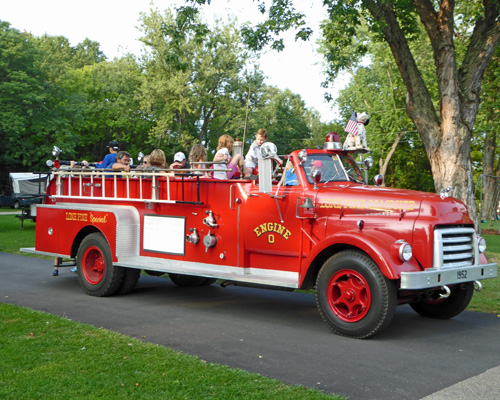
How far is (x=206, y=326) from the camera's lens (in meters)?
7.58

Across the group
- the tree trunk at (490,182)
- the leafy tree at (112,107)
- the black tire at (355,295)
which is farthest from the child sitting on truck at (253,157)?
the leafy tree at (112,107)

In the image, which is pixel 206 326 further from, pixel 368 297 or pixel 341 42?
pixel 341 42

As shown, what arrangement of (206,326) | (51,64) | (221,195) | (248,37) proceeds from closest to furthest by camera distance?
(206,326)
(221,195)
(248,37)
(51,64)

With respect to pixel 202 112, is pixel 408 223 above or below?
below

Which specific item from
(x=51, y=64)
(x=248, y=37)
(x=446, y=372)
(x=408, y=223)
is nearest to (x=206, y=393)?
(x=446, y=372)


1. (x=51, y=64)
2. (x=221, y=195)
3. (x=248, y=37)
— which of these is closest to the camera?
(x=221, y=195)

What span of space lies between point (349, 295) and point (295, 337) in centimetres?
78

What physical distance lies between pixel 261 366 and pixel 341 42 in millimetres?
12964

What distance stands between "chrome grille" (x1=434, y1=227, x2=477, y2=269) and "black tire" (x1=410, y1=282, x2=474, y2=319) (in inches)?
22.9

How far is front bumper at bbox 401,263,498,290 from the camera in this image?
21.6ft

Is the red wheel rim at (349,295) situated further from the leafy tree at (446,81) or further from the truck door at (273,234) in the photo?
the leafy tree at (446,81)

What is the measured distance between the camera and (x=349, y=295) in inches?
278

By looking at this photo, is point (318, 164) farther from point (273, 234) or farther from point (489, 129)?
A: point (489, 129)

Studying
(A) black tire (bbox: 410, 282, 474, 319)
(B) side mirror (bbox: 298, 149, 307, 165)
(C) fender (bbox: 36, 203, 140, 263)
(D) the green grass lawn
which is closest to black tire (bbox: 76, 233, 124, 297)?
(C) fender (bbox: 36, 203, 140, 263)
